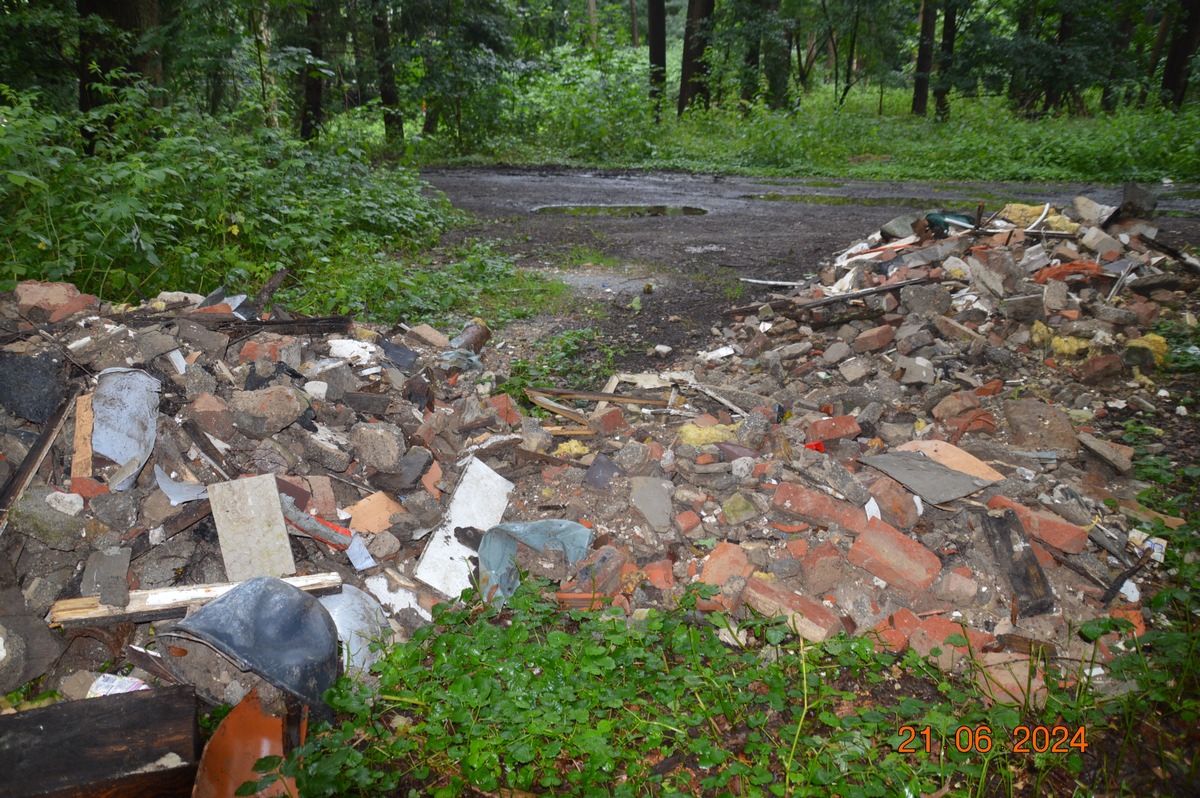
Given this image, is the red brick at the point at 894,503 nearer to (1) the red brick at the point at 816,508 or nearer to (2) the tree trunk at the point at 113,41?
(1) the red brick at the point at 816,508

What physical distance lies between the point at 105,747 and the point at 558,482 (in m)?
2.14

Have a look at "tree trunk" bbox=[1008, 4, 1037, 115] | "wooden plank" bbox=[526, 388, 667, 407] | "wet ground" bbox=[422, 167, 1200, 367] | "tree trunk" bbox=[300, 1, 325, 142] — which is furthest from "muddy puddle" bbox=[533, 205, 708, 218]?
"tree trunk" bbox=[1008, 4, 1037, 115]

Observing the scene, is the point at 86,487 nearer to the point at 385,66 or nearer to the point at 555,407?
the point at 555,407

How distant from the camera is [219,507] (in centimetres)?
302

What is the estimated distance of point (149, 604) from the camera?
2.77m

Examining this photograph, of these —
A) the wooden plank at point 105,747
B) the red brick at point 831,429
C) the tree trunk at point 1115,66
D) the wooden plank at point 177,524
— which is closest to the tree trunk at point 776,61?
the tree trunk at point 1115,66

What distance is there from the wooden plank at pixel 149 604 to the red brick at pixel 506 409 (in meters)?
1.50

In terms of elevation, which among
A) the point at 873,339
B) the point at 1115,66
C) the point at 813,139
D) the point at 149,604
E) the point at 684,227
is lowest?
the point at 149,604

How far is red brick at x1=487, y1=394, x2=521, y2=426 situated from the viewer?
4148mm

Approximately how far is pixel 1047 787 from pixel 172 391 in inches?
165

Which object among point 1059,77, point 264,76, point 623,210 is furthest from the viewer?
point 1059,77

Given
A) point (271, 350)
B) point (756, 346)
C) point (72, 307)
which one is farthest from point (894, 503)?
point (72, 307)
